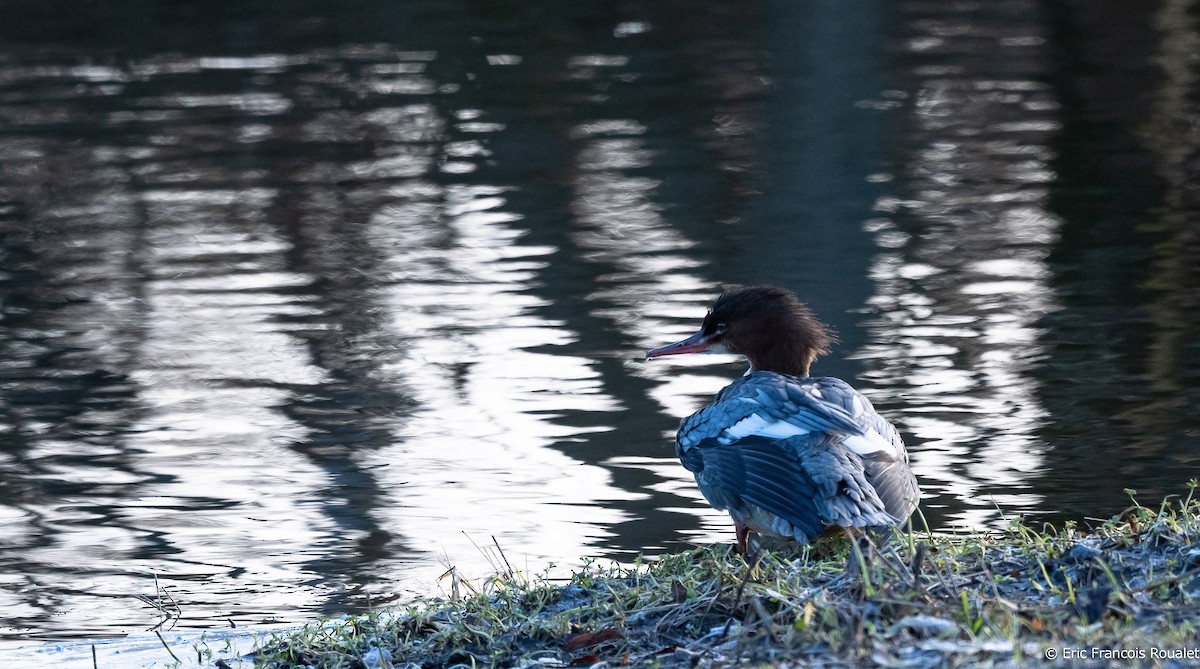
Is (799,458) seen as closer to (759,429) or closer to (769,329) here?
(759,429)

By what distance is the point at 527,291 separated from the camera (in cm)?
937

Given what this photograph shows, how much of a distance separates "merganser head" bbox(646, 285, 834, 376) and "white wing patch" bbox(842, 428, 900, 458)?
123 cm

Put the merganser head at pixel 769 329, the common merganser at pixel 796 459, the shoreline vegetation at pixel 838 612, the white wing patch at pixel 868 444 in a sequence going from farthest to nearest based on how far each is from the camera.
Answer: the merganser head at pixel 769 329
the white wing patch at pixel 868 444
the common merganser at pixel 796 459
the shoreline vegetation at pixel 838 612

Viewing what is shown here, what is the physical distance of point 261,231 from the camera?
1135 cm

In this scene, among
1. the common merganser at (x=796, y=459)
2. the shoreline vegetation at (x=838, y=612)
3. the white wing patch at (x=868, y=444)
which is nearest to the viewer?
the shoreline vegetation at (x=838, y=612)

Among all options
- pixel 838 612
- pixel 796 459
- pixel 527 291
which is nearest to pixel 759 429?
pixel 796 459

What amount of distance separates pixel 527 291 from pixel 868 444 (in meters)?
4.81

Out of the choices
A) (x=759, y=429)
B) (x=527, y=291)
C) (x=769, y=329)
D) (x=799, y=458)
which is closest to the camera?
(x=799, y=458)

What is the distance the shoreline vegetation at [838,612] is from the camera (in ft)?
11.6

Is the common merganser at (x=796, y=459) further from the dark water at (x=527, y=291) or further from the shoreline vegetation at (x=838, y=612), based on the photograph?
the dark water at (x=527, y=291)

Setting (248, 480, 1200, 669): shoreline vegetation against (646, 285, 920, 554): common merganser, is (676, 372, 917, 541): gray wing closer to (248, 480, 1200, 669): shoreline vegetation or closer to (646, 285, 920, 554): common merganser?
(646, 285, 920, 554): common merganser

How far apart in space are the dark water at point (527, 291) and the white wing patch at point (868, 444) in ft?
3.57

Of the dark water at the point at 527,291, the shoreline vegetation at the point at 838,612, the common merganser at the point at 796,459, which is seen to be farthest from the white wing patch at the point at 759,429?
the dark water at the point at 527,291

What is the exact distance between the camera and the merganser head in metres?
6.03
